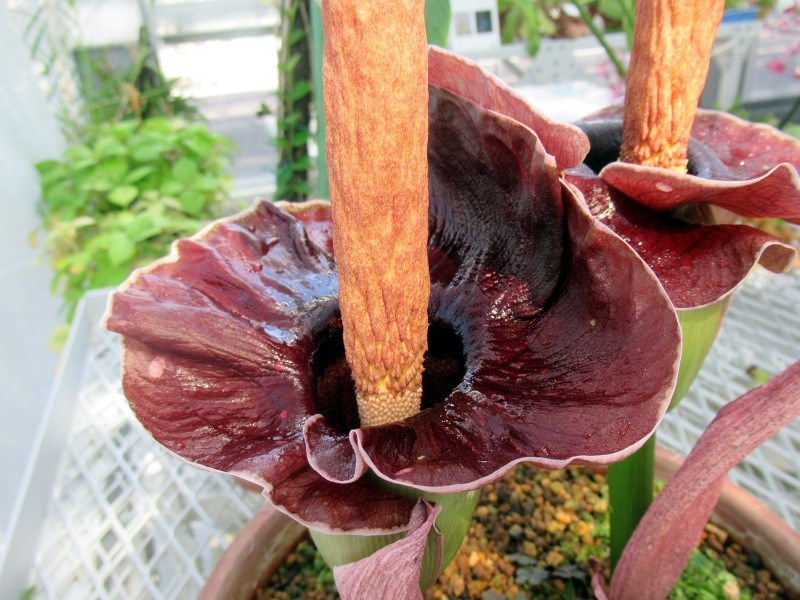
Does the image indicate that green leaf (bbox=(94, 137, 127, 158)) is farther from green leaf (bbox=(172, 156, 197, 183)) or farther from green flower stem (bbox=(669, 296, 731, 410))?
green flower stem (bbox=(669, 296, 731, 410))

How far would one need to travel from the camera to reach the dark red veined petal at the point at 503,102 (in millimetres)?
263

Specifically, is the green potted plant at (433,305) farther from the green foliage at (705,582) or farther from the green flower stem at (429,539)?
the green foliage at (705,582)

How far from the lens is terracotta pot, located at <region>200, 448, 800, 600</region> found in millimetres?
450

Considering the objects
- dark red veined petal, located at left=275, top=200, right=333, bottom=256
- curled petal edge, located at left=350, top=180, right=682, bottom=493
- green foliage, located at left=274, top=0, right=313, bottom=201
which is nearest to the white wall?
green foliage, located at left=274, top=0, right=313, bottom=201

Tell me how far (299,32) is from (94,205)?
61 centimetres

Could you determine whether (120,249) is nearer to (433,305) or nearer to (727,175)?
(433,305)

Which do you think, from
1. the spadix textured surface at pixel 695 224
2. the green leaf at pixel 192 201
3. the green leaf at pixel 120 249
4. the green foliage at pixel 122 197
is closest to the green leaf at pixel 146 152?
the green foliage at pixel 122 197

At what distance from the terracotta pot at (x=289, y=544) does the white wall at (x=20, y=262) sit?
0.51m

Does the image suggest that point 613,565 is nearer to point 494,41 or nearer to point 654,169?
point 654,169

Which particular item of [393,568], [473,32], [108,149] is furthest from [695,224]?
[108,149]

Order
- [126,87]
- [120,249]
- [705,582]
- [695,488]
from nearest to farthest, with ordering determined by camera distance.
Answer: [695,488] < [705,582] < [120,249] < [126,87]

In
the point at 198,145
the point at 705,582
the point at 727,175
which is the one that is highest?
the point at 727,175

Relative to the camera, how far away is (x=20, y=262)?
3.70ft

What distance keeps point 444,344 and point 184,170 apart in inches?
44.4
